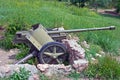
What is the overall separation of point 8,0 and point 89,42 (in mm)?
6627

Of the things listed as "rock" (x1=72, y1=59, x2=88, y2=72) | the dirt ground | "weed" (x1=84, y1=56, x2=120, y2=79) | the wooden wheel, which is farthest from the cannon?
"weed" (x1=84, y1=56, x2=120, y2=79)

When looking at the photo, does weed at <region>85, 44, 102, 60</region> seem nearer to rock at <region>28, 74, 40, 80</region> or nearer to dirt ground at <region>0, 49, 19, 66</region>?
rock at <region>28, 74, 40, 80</region>

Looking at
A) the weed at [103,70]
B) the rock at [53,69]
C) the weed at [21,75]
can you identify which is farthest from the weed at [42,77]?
the weed at [103,70]

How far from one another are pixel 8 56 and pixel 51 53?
1.24 m

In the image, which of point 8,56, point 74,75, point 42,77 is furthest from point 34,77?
point 8,56

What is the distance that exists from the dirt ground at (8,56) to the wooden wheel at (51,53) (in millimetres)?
718

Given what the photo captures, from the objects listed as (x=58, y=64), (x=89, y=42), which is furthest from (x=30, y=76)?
(x=89, y=42)

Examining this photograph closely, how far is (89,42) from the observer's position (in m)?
8.12

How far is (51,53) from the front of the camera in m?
6.12

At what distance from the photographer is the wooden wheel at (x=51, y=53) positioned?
6.09 metres

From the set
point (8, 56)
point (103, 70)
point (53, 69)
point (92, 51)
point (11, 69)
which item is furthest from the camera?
point (8, 56)

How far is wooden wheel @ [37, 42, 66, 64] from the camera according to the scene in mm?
6090

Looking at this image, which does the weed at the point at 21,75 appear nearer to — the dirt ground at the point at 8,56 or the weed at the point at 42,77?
the weed at the point at 42,77

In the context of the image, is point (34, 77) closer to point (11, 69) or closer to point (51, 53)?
point (11, 69)
